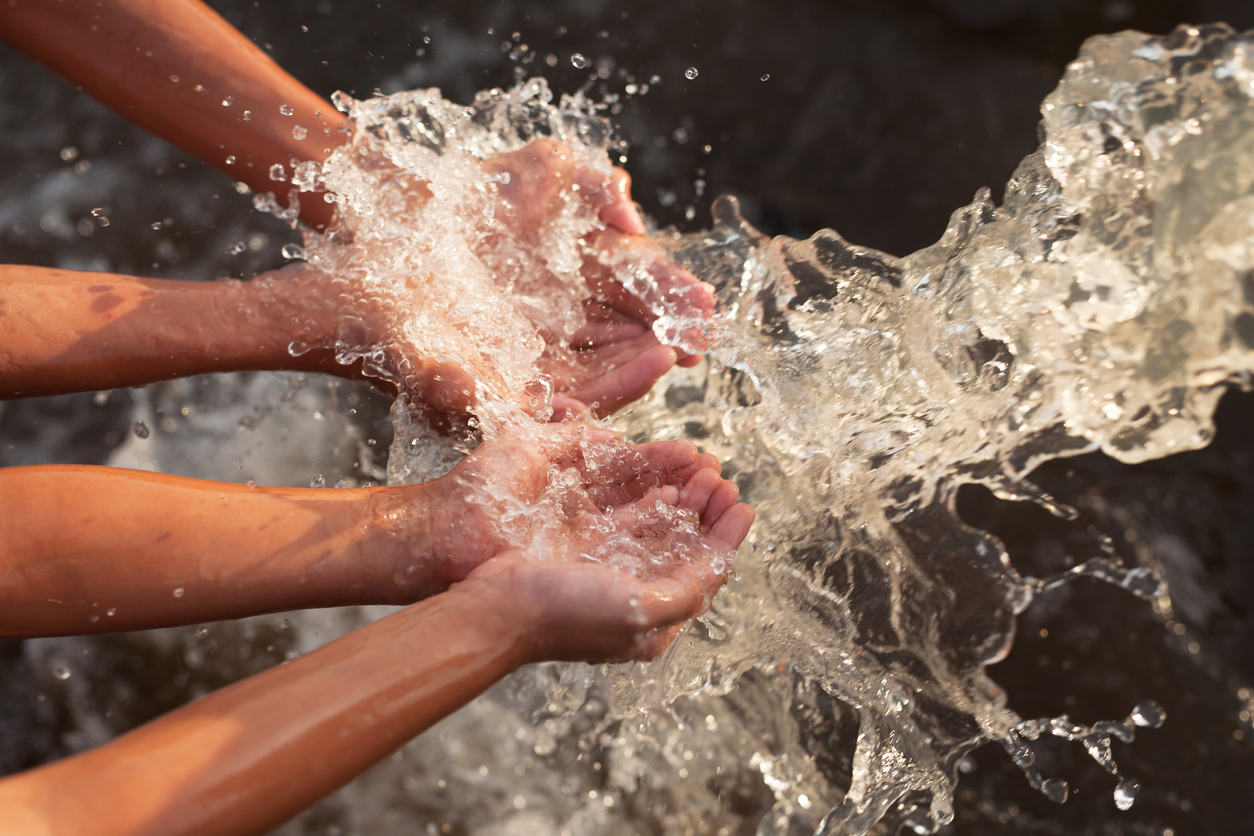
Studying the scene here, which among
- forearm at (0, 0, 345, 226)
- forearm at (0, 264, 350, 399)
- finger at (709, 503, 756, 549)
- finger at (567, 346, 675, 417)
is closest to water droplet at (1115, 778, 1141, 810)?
finger at (709, 503, 756, 549)

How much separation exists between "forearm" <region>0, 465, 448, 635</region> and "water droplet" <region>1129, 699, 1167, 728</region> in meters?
1.37

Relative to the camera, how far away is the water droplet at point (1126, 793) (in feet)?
5.17

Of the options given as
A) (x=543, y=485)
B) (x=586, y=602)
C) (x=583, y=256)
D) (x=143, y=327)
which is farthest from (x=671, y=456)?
(x=143, y=327)

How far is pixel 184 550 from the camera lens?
1.01m

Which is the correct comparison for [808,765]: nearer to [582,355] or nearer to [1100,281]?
[582,355]

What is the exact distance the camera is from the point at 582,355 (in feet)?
4.66

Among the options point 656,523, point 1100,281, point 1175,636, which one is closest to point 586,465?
point 656,523

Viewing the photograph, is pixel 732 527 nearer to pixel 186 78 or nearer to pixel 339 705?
pixel 339 705

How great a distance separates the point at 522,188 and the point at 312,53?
84cm

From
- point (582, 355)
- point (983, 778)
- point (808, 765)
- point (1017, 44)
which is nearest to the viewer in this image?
point (582, 355)

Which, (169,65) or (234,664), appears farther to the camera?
(234,664)

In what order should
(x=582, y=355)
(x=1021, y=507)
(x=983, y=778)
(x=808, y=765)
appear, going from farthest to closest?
(x=1021, y=507) < (x=983, y=778) < (x=808, y=765) < (x=582, y=355)

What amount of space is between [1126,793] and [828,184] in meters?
1.39

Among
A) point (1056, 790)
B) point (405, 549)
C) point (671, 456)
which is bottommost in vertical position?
point (1056, 790)
